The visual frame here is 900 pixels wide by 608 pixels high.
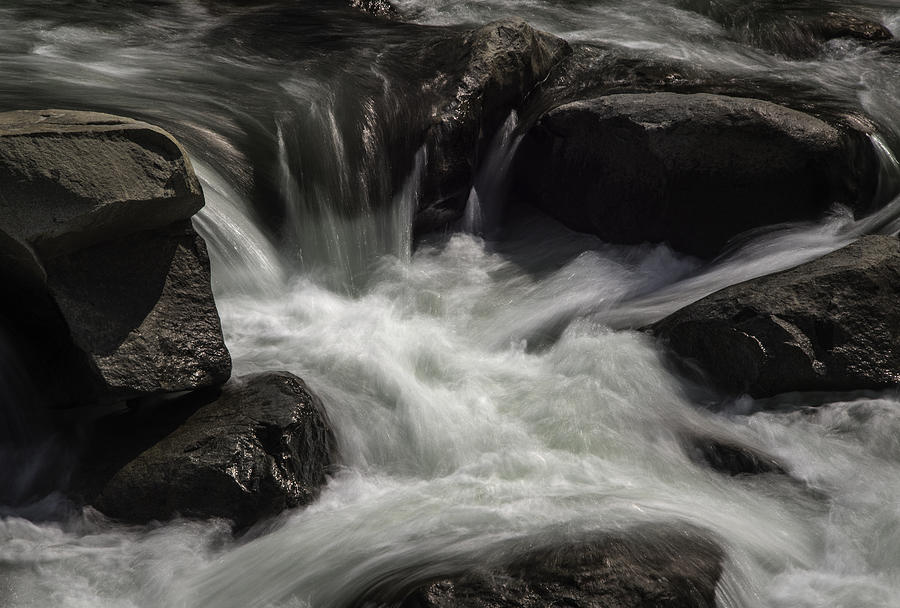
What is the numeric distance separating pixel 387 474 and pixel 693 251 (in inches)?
118

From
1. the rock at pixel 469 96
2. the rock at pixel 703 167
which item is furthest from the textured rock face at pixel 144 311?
the rock at pixel 703 167

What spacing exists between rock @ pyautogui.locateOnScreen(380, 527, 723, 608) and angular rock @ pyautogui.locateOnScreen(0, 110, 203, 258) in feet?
7.50

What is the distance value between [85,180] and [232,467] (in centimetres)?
146

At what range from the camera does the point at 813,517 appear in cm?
473

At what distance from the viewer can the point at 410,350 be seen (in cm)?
610

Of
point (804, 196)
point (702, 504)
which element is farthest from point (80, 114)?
point (804, 196)

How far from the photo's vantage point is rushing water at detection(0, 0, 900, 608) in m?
4.39

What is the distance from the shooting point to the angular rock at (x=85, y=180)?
4.61 m

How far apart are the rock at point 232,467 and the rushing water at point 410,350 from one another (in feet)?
0.34

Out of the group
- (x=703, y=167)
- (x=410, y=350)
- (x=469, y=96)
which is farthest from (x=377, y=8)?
(x=410, y=350)

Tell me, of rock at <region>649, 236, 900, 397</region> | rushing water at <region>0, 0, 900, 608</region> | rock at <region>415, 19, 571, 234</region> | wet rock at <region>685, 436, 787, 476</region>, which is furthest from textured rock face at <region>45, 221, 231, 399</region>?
rock at <region>649, 236, 900, 397</region>

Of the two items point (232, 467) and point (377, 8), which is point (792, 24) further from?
point (232, 467)

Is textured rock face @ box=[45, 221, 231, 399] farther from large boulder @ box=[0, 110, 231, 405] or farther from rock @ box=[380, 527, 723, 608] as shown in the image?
rock @ box=[380, 527, 723, 608]

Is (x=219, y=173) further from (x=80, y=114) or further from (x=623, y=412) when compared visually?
(x=623, y=412)
